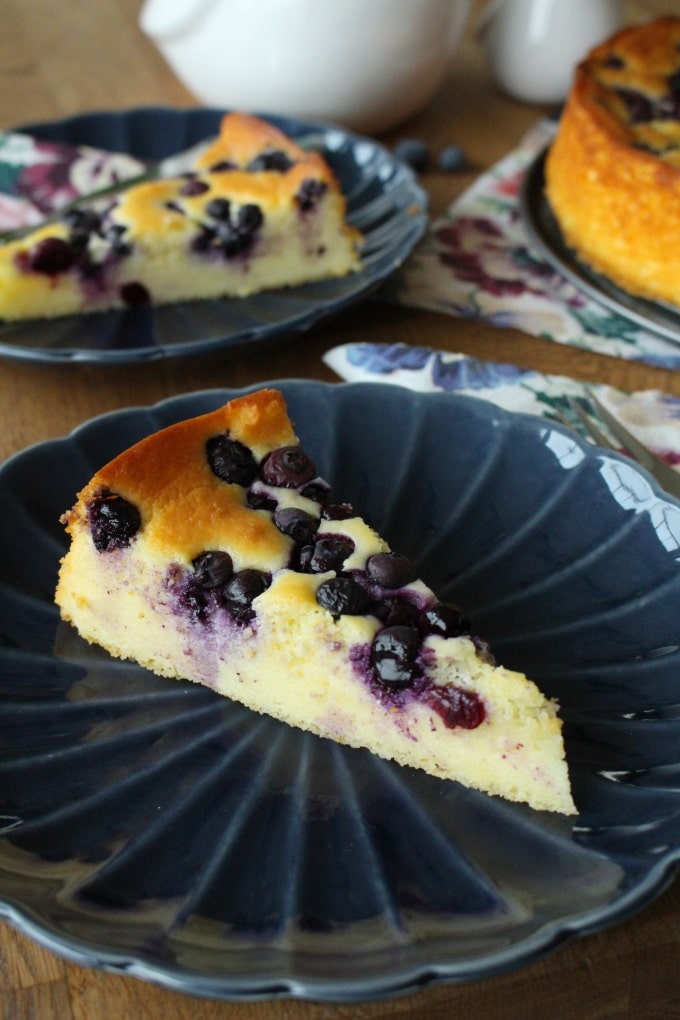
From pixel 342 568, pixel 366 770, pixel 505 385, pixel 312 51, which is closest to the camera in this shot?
pixel 366 770

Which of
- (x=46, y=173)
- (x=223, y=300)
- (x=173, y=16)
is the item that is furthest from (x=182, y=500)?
(x=173, y=16)

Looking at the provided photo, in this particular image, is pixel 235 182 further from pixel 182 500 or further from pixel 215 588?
pixel 215 588

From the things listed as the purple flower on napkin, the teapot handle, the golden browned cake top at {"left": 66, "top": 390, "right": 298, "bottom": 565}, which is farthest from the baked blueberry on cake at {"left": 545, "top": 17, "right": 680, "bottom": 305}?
the golden browned cake top at {"left": 66, "top": 390, "right": 298, "bottom": 565}

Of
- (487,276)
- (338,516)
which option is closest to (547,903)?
(338,516)

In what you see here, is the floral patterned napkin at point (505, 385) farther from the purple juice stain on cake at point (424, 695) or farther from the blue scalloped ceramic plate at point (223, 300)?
the purple juice stain on cake at point (424, 695)

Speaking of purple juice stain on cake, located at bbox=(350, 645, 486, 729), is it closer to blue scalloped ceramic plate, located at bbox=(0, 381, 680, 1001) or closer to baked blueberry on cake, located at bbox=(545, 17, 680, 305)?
blue scalloped ceramic plate, located at bbox=(0, 381, 680, 1001)

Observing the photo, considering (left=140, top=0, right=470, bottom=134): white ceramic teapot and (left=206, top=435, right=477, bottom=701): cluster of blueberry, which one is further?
(left=140, top=0, right=470, bottom=134): white ceramic teapot

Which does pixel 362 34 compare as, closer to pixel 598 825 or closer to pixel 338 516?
pixel 338 516
